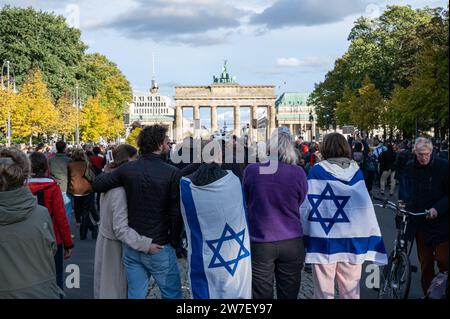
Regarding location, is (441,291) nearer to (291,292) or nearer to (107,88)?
(291,292)

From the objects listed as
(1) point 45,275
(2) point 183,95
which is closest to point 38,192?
(1) point 45,275

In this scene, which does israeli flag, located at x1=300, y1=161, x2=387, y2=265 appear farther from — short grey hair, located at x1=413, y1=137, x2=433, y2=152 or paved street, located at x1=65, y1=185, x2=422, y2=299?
paved street, located at x1=65, y1=185, x2=422, y2=299

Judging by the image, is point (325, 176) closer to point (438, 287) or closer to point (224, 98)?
point (438, 287)

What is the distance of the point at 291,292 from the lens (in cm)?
603

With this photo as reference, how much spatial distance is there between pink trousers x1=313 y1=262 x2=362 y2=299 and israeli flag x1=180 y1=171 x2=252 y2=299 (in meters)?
0.72

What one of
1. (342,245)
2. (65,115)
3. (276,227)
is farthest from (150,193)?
(65,115)

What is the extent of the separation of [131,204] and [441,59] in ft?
Result: 94.0

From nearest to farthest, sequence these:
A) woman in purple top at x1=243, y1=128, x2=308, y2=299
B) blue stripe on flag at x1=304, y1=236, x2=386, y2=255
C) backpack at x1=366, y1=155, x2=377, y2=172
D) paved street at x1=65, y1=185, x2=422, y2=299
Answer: woman in purple top at x1=243, y1=128, x2=308, y2=299 < blue stripe on flag at x1=304, y1=236, x2=386, y2=255 < paved street at x1=65, y1=185, x2=422, y2=299 < backpack at x1=366, y1=155, x2=377, y2=172

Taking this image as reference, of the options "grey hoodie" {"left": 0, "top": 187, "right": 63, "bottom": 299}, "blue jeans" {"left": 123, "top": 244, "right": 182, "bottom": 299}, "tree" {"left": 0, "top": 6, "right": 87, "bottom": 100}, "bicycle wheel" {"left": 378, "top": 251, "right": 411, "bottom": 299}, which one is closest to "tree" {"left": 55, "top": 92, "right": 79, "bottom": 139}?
"tree" {"left": 0, "top": 6, "right": 87, "bottom": 100}

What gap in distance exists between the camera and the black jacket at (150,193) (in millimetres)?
5766

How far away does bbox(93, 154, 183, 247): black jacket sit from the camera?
5.77m

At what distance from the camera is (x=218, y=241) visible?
18.4 feet

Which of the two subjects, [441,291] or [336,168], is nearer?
[336,168]

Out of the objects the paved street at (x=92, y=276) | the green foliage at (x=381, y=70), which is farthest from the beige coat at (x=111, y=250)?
the green foliage at (x=381, y=70)
